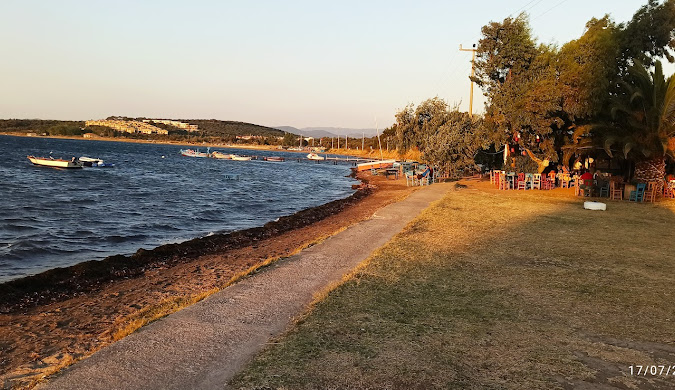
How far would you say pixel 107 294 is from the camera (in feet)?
32.0

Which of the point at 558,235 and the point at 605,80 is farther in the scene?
the point at 605,80

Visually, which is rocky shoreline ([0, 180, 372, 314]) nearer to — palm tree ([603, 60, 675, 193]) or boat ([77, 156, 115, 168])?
palm tree ([603, 60, 675, 193])

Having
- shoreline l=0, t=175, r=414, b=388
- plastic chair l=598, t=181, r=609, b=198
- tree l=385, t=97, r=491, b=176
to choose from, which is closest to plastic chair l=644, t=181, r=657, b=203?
plastic chair l=598, t=181, r=609, b=198

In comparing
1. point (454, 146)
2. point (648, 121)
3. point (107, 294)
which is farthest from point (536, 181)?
point (107, 294)

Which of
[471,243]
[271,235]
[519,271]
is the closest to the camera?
[519,271]

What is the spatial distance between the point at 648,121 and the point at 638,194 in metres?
3.27

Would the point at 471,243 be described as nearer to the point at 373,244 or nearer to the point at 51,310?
the point at 373,244

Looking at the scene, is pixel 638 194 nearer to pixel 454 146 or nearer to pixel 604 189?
pixel 604 189

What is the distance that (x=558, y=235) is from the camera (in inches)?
488

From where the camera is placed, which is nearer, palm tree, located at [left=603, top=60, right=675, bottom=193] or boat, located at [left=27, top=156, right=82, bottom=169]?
palm tree, located at [left=603, top=60, right=675, bottom=193]

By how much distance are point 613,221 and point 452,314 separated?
11.3 m

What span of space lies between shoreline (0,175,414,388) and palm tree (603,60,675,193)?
15011 millimetres

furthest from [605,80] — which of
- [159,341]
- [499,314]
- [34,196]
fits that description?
[34,196]

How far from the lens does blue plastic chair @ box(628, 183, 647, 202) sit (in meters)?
20.8
